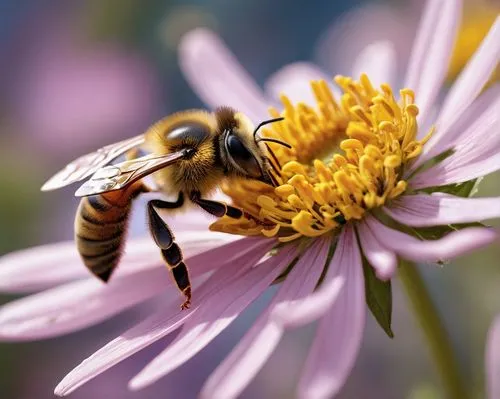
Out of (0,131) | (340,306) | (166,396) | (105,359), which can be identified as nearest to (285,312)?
(340,306)

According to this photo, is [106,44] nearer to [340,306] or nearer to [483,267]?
[483,267]

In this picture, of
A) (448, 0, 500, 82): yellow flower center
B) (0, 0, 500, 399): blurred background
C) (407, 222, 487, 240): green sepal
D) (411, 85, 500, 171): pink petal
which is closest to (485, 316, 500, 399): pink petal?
(407, 222, 487, 240): green sepal

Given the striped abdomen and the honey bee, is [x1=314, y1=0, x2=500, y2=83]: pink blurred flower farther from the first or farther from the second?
the striped abdomen

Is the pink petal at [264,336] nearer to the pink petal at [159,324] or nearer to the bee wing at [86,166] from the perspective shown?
the pink petal at [159,324]

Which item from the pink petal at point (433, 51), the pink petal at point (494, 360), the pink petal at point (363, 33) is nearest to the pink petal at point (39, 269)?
the pink petal at point (433, 51)

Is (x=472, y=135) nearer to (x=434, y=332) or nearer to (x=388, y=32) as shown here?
(x=434, y=332)
